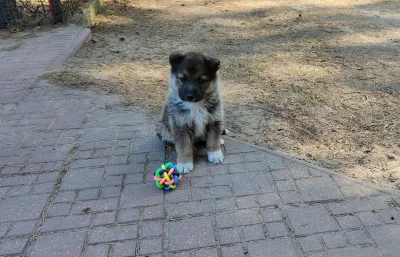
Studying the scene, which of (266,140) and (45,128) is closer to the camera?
(266,140)

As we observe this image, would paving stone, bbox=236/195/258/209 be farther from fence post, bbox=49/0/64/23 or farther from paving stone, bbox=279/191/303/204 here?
fence post, bbox=49/0/64/23

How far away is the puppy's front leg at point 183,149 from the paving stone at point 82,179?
A: 900 mm

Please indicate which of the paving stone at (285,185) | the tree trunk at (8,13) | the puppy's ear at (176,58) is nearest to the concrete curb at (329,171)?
the paving stone at (285,185)

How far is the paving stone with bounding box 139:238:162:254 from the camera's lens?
309cm

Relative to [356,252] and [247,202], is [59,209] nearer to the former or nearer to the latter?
[247,202]

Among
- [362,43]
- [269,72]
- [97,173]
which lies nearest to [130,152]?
[97,173]

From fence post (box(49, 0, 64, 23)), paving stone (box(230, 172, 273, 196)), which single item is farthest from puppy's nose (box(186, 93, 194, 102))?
fence post (box(49, 0, 64, 23))

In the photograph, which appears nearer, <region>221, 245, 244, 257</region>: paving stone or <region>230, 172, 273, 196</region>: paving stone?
<region>221, 245, 244, 257</region>: paving stone

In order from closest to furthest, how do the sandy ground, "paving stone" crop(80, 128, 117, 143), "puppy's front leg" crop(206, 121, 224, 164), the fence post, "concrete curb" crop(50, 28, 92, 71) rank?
"puppy's front leg" crop(206, 121, 224, 164), the sandy ground, "paving stone" crop(80, 128, 117, 143), "concrete curb" crop(50, 28, 92, 71), the fence post

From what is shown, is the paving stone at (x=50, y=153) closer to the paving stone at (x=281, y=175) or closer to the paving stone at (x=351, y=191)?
the paving stone at (x=281, y=175)

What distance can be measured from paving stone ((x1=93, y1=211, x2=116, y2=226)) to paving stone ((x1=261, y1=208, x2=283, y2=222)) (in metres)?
1.42

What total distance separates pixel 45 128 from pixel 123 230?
254 centimetres

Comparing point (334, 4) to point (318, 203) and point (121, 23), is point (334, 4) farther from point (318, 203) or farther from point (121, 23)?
point (318, 203)

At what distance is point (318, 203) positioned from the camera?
3.56m
